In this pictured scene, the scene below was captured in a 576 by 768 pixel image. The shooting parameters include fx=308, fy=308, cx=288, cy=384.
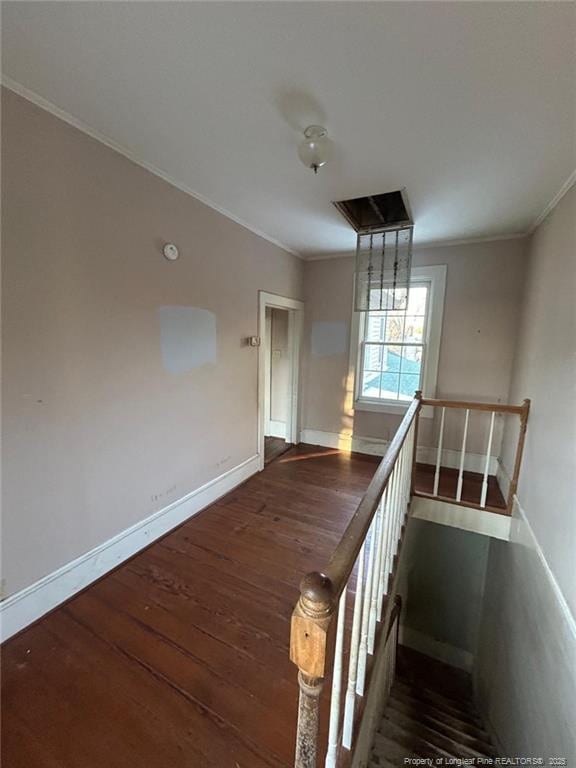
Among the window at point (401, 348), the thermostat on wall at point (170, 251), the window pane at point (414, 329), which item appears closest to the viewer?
the thermostat on wall at point (170, 251)

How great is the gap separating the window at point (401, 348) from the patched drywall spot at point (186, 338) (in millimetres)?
1993

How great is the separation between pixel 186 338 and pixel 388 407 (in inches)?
99.9

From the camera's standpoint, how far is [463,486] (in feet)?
10.0

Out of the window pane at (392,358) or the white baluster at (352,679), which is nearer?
the white baluster at (352,679)

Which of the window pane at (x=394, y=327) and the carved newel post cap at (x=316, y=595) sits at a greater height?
the window pane at (x=394, y=327)

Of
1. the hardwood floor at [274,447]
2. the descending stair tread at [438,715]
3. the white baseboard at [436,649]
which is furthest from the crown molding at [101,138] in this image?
the white baseboard at [436,649]

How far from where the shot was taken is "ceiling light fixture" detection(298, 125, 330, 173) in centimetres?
153

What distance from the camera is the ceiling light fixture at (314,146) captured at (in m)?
Answer: 1.53

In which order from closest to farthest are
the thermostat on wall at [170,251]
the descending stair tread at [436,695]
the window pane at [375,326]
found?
1. the thermostat on wall at [170,251]
2. the descending stair tread at [436,695]
3. the window pane at [375,326]

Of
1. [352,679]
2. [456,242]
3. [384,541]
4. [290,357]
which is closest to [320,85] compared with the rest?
[384,541]

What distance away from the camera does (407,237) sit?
9.17 feet

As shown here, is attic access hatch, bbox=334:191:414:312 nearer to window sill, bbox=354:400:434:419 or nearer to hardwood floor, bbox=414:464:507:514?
window sill, bbox=354:400:434:419

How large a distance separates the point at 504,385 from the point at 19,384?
393cm

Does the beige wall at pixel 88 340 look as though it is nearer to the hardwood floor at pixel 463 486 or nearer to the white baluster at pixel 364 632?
the white baluster at pixel 364 632
